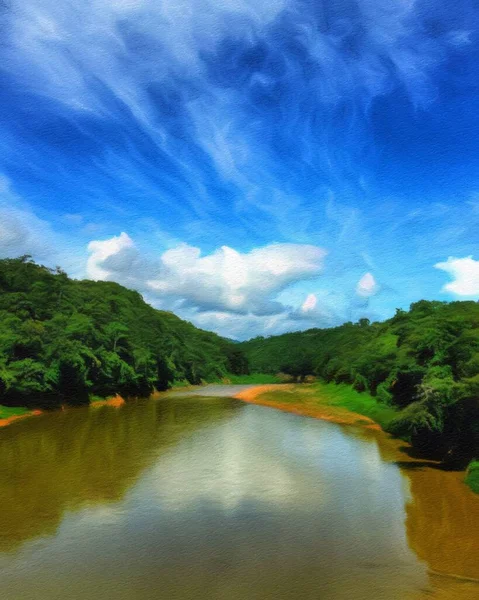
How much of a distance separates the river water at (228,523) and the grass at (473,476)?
0.99 feet

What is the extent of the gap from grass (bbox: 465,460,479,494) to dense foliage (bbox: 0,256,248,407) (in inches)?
1101

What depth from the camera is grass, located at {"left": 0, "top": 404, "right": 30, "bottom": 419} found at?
32850 mm

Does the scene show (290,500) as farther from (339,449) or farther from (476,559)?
(339,449)

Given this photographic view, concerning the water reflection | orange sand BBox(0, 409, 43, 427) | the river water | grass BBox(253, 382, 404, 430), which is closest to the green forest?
orange sand BBox(0, 409, 43, 427)

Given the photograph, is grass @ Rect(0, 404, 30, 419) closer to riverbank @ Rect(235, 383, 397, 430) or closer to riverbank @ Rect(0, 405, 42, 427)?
riverbank @ Rect(0, 405, 42, 427)

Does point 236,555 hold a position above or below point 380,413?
below

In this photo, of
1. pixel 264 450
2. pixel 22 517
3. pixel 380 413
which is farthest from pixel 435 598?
pixel 380 413

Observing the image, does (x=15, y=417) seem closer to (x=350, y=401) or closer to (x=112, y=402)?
(x=112, y=402)

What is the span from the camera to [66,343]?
40562 mm

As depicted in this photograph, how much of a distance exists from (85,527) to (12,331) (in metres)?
27.7

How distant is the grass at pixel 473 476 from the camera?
53.2 feet

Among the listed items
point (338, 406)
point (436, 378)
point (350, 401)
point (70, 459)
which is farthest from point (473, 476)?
point (338, 406)

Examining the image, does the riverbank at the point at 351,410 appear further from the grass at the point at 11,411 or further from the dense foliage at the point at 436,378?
the grass at the point at 11,411

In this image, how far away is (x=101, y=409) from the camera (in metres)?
41.0
